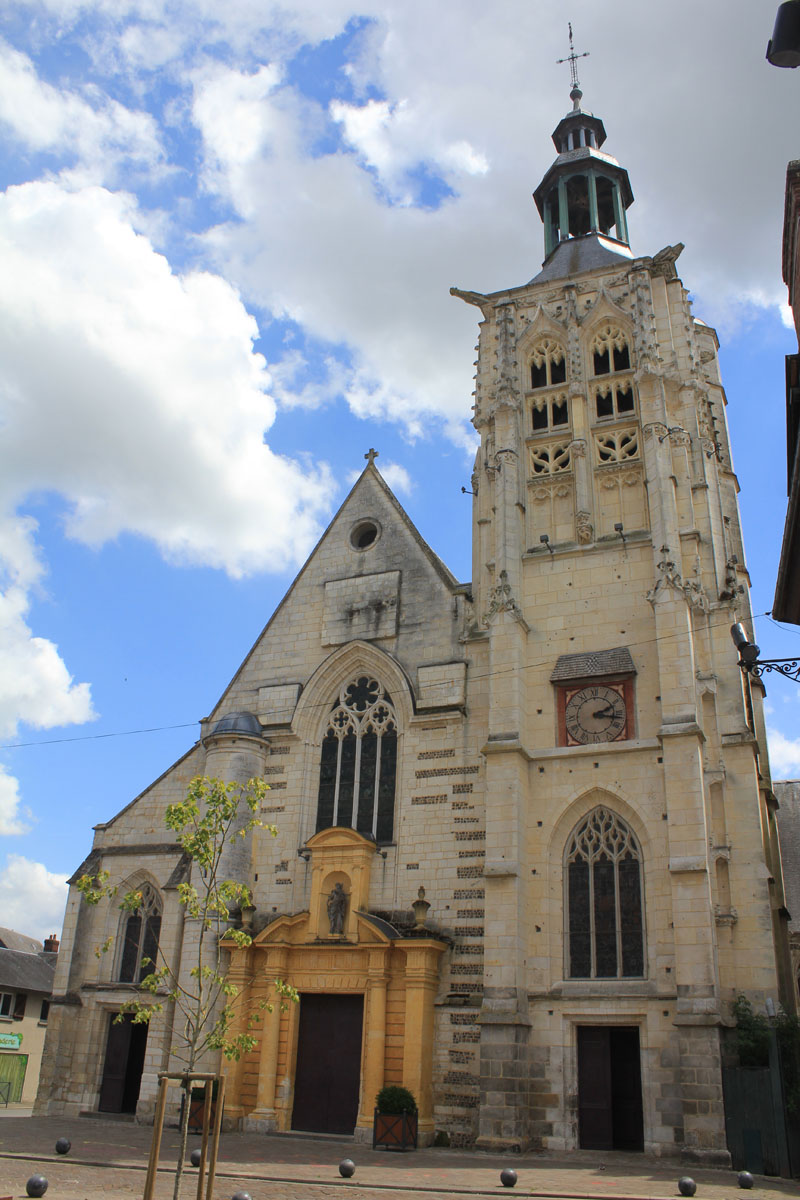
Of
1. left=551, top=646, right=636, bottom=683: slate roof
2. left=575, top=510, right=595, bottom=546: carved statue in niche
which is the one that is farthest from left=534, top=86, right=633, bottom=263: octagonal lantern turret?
left=551, top=646, right=636, bottom=683: slate roof

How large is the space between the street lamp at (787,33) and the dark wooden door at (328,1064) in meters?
18.3

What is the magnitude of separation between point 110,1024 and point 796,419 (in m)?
20.1

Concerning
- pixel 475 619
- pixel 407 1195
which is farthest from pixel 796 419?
pixel 475 619

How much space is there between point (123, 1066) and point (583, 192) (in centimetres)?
2767

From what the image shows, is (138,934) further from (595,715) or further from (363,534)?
(595,715)

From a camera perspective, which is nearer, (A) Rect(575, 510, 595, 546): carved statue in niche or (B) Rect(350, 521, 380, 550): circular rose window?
(A) Rect(575, 510, 595, 546): carved statue in niche

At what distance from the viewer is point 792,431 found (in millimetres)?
10594

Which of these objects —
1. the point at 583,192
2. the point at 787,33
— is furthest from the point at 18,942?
the point at 787,33

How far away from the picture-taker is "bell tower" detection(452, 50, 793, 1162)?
1717cm

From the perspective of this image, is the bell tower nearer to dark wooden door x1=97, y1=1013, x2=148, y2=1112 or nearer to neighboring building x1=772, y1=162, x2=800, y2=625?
neighboring building x1=772, y1=162, x2=800, y2=625

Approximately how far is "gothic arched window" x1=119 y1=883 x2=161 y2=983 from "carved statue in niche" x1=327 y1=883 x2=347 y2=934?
4977 millimetres

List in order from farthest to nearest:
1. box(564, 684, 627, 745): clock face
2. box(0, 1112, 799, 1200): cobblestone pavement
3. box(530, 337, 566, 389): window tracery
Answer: box(530, 337, 566, 389): window tracery → box(564, 684, 627, 745): clock face → box(0, 1112, 799, 1200): cobblestone pavement

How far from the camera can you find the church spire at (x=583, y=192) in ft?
94.9

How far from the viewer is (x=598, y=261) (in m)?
26.9
